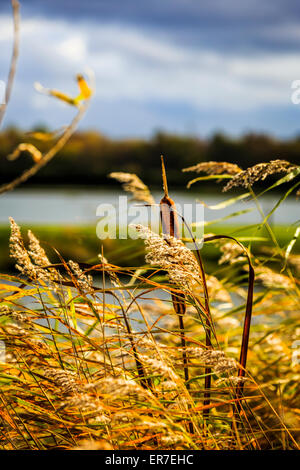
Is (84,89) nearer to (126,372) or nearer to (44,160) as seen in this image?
(44,160)

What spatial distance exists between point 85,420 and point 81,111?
54 cm

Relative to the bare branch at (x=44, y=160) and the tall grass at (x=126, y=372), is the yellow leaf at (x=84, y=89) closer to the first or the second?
the bare branch at (x=44, y=160)

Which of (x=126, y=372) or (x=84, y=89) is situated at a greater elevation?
(x=84, y=89)

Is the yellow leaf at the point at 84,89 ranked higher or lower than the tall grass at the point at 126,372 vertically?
higher

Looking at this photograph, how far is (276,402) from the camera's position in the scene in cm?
134

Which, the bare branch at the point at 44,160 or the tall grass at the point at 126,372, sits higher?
the bare branch at the point at 44,160

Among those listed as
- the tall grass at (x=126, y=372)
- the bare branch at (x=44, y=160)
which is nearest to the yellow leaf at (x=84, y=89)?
the bare branch at (x=44, y=160)

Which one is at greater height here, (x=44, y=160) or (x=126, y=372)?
(x=44, y=160)

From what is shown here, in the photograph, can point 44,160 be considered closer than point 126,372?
Yes

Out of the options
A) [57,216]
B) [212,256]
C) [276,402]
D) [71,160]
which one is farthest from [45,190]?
[276,402]

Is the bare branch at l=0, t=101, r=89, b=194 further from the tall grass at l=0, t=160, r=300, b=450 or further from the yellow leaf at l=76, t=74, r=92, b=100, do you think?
the tall grass at l=0, t=160, r=300, b=450

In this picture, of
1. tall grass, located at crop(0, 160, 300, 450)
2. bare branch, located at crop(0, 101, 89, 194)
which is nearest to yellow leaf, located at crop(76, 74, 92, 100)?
bare branch, located at crop(0, 101, 89, 194)

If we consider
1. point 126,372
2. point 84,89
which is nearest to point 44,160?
point 84,89
